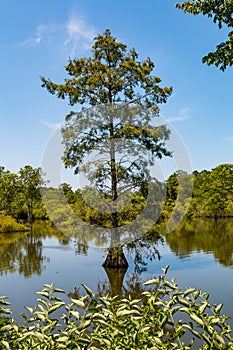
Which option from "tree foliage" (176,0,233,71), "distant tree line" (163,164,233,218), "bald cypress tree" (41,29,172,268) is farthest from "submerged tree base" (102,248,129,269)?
"distant tree line" (163,164,233,218)

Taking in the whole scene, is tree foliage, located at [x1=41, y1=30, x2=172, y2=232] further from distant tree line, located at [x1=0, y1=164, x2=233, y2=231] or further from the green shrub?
the green shrub

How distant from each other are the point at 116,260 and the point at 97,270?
80 cm

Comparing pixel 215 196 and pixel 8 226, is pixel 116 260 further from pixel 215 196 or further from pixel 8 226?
pixel 215 196

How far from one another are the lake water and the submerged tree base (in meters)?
0.26

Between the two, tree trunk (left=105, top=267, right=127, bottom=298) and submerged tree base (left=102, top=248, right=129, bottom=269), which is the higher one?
submerged tree base (left=102, top=248, right=129, bottom=269)

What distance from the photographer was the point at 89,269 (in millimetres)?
11492

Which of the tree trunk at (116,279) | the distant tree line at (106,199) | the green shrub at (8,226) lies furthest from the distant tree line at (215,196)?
the tree trunk at (116,279)

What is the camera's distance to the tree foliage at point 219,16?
445cm

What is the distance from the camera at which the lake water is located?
844 cm

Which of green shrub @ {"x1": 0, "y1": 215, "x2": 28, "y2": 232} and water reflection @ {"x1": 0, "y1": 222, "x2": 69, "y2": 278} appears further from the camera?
green shrub @ {"x1": 0, "y1": 215, "x2": 28, "y2": 232}

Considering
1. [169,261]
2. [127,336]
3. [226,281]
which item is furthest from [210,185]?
[127,336]

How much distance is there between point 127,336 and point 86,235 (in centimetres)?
1097

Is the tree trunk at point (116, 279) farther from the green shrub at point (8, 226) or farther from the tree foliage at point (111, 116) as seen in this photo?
the green shrub at point (8, 226)

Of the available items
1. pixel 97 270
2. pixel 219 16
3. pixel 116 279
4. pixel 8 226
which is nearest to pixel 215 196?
pixel 8 226
